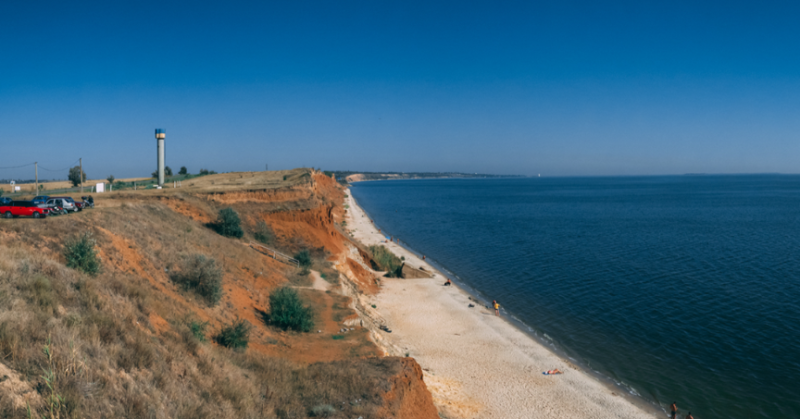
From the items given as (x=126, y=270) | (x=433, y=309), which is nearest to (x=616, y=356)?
(x=433, y=309)

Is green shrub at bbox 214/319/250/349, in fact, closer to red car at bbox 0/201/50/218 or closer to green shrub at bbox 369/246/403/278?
red car at bbox 0/201/50/218

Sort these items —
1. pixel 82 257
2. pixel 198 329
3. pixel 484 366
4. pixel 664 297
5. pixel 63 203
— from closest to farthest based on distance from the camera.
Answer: pixel 82 257, pixel 198 329, pixel 63 203, pixel 484 366, pixel 664 297

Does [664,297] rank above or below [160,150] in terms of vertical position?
below

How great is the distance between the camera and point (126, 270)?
17016mm

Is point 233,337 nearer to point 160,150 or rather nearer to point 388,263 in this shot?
point 388,263

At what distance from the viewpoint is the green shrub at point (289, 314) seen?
2062 cm

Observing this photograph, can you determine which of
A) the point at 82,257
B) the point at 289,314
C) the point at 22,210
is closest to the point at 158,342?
the point at 82,257

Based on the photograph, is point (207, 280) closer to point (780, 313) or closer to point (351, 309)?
point (351, 309)

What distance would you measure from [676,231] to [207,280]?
7498 cm

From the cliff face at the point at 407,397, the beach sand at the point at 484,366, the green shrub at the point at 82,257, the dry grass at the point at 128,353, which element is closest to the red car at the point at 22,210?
the dry grass at the point at 128,353

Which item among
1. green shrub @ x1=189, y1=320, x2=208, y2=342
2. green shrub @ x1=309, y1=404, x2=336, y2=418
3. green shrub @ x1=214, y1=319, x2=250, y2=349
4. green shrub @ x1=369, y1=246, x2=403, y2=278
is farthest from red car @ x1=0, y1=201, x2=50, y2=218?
green shrub @ x1=369, y1=246, x2=403, y2=278

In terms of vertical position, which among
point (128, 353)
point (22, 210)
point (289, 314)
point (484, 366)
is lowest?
point (484, 366)

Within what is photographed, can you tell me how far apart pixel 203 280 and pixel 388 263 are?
2752cm

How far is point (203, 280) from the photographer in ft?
63.4
